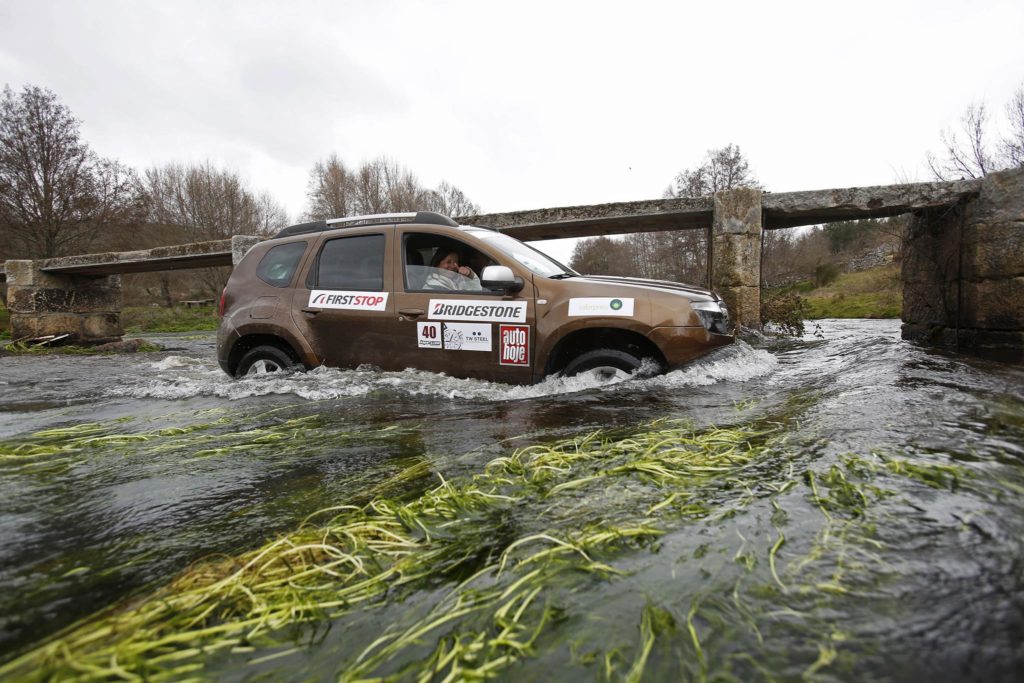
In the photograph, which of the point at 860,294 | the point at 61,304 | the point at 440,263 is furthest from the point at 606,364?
the point at 860,294

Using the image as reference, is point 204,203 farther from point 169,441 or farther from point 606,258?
point 169,441

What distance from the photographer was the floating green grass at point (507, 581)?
1.12 m

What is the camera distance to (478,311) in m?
4.71

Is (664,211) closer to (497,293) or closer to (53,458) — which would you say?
(497,293)

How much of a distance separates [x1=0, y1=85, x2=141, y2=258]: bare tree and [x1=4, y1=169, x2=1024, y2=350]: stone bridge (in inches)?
626

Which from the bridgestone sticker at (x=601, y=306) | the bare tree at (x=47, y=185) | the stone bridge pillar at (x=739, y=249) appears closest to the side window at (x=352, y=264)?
the bridgestone sticker at (x=601, y=306)

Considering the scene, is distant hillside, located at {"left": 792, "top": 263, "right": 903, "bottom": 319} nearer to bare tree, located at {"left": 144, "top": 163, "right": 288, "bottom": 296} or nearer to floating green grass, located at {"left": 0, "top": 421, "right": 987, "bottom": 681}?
floating green grass, located at {"left": 0, "top": 421, "right": 987, "bottom": 681}

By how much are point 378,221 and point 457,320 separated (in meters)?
1.54

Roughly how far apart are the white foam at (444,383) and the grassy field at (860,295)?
12.4 meters

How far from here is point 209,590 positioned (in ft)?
4.51

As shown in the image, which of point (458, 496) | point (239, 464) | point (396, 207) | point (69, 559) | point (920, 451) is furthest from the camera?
point (396, 207)

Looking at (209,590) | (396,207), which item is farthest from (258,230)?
(209,590)

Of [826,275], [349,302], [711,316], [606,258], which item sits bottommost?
[711,316]

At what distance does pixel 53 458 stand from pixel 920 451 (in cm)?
446
